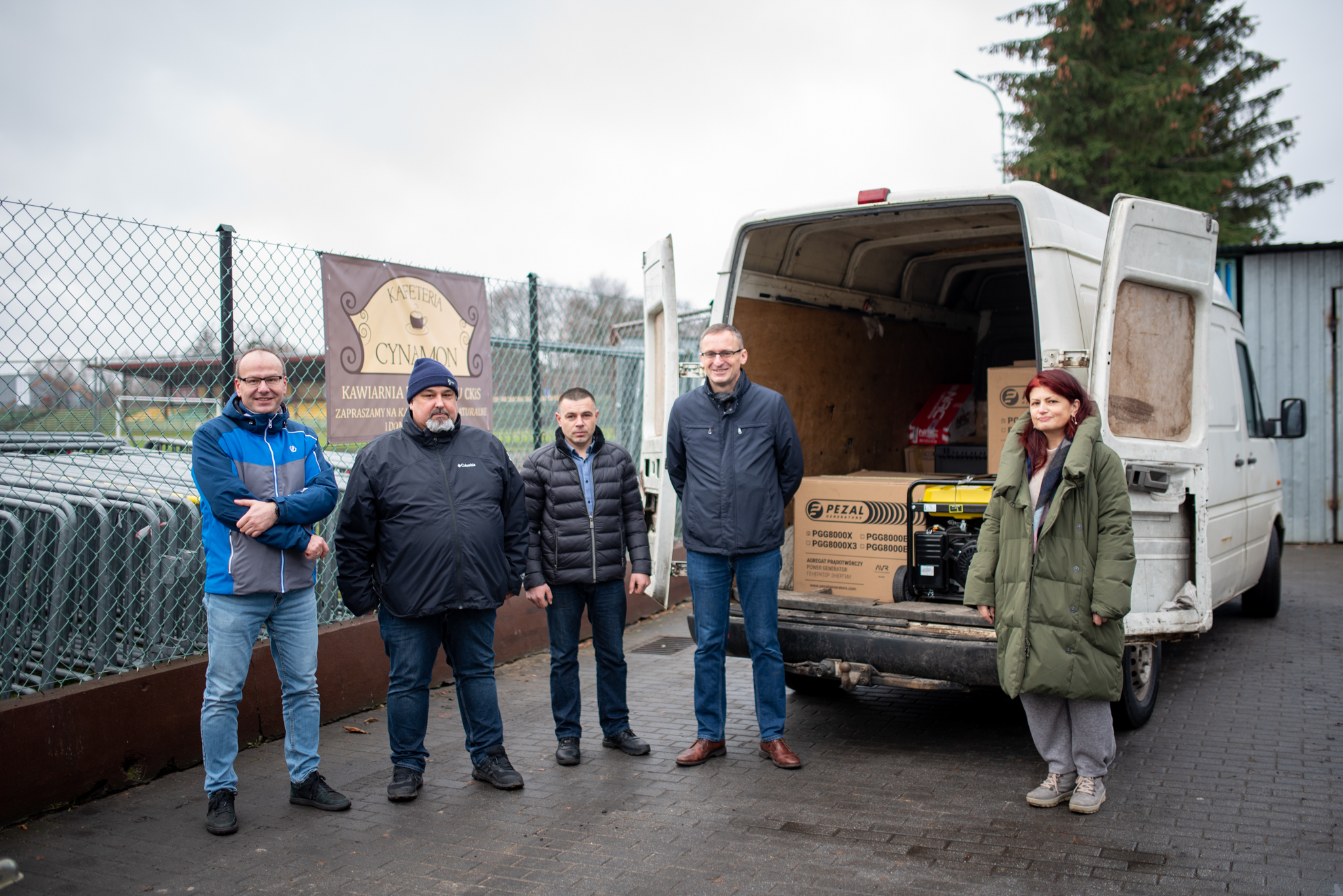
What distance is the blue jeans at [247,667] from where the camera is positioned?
3.80 metres

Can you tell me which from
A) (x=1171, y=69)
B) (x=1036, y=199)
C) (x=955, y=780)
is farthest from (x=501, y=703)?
(x=1171, y=69)

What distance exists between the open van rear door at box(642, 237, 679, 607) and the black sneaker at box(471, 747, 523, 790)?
1094 mm

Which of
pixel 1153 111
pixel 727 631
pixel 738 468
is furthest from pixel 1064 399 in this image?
pixel 1153 111

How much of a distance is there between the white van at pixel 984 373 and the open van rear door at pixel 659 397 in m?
0.01

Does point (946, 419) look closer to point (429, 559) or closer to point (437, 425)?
point (437, 425)

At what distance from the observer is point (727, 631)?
15.2 ft

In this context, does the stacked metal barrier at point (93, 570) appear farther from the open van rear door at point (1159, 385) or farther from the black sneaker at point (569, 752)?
the open van rear door at point (1159, 385)

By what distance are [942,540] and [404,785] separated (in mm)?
2754

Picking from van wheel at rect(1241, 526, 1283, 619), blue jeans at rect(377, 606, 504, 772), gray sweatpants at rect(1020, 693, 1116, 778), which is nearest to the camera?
gray sweatpants at rect(1020, 693, 1116, 778)

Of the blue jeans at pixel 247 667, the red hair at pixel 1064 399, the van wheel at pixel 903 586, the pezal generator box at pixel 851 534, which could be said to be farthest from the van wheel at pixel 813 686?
the blue jeans at pixel 247 667

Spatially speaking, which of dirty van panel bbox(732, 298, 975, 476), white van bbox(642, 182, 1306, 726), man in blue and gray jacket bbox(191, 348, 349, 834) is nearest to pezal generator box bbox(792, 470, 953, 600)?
white van bbox(642, 182, 1306, 726)

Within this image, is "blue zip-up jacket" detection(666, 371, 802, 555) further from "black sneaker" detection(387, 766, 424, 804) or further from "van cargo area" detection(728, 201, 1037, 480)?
"black sneaker" detection(387, 766, 424, 804)

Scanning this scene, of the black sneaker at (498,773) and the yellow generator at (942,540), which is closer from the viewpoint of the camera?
the black sneaker at (498,773)

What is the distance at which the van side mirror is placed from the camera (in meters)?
6.90
